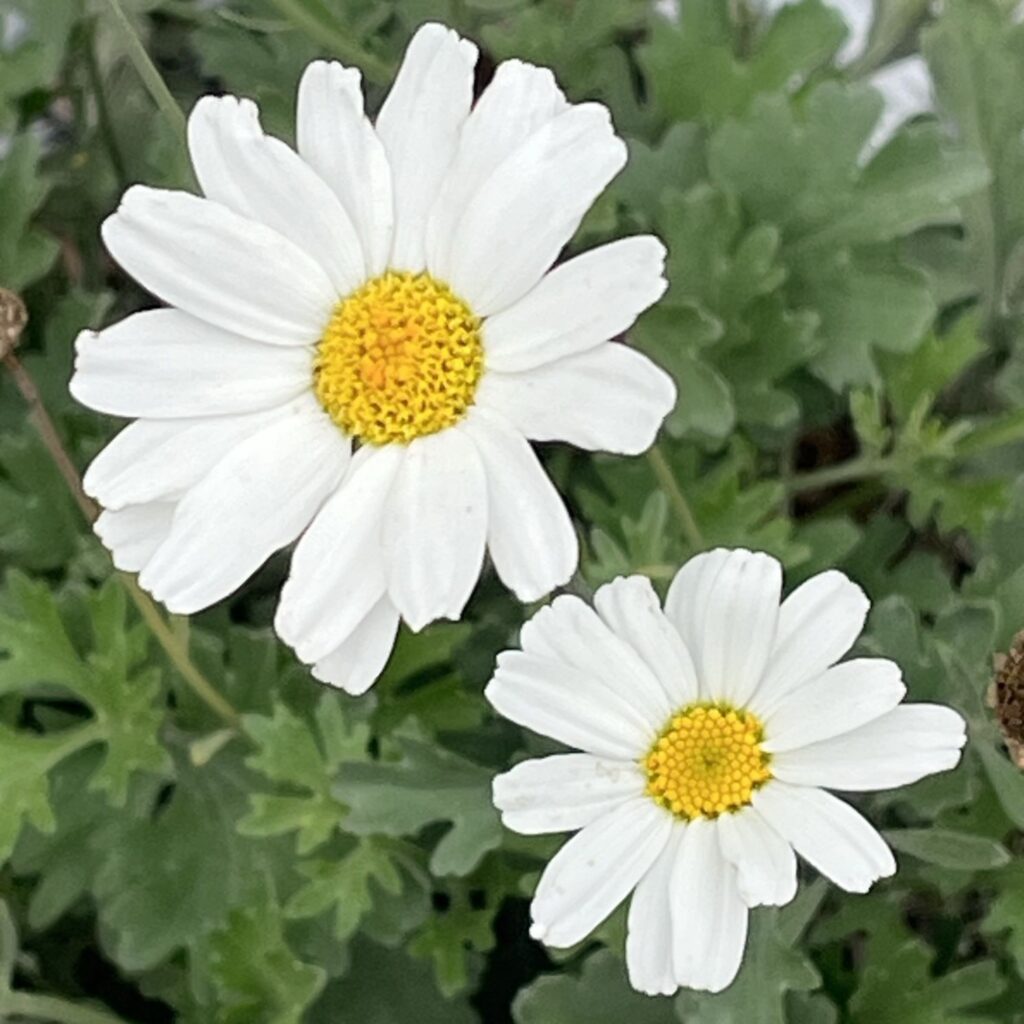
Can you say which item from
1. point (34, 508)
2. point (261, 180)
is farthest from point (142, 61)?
point (34, 508)

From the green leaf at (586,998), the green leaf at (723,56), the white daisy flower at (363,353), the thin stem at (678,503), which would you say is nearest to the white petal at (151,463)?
→ the white daisy flower at (363,353)

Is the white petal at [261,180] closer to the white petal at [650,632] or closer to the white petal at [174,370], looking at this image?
the white petal at [174,370]

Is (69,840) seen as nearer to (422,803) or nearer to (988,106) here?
(422,803)

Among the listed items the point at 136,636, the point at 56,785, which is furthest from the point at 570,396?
the point at 56,785

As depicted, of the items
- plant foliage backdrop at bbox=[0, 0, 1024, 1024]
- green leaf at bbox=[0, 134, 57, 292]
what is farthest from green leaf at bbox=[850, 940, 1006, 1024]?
green leaf at bbox=[0, 134, 57, 292]

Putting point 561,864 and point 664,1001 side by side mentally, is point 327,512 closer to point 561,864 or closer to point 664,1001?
point 561,864

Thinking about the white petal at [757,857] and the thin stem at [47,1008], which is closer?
the white petal at [757,857]

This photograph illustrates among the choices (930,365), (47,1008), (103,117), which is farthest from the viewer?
(103,117)
